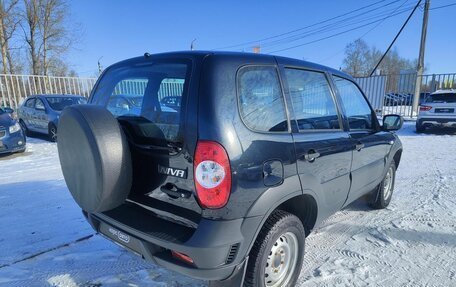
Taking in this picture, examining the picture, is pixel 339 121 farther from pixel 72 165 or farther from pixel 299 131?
pixel 72 165

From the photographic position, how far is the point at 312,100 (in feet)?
8.52

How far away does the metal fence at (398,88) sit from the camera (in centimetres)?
1562

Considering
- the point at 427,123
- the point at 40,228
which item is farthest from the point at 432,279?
the point at 427,123

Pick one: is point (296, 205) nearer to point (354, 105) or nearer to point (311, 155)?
point (311, 155)

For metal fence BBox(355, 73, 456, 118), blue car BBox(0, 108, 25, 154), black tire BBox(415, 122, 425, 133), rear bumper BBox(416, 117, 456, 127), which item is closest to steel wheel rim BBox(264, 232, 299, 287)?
blue car BBox(0, 108, 25, 154)

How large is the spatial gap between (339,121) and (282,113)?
3.11 ft

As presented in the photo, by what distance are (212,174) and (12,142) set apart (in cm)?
782

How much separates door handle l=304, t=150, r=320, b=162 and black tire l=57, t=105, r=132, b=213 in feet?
4.26

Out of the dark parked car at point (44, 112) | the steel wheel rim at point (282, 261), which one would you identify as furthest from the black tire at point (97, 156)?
the dark parked car at point (44, 112)

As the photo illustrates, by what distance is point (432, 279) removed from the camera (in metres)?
2.58

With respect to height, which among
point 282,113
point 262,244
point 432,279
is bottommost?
point 432,279

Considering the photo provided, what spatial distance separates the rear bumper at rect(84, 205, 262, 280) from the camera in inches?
69.2

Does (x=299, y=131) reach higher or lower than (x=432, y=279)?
higher

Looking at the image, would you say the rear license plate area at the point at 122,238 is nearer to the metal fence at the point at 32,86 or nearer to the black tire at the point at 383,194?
the black tire at the point at 383,194
